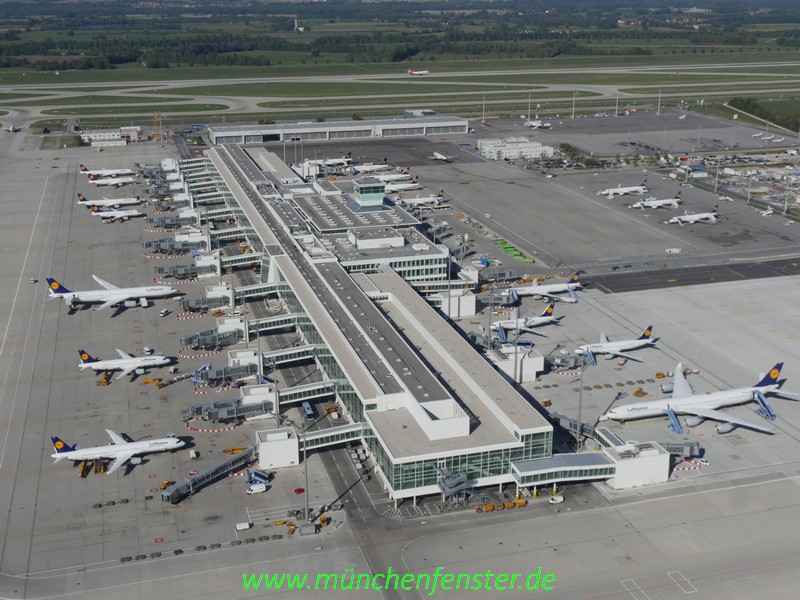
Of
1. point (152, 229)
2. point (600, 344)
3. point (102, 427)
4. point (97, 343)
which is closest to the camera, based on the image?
Result: point (102, 427)

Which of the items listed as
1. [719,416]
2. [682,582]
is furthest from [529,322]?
[682,582]

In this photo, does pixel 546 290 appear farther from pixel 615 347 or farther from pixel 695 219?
pixel 695 219

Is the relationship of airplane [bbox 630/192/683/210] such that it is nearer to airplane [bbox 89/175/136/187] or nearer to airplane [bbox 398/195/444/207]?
airplane [bbox 398/195/444/207]

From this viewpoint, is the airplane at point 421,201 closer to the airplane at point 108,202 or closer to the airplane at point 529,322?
the airplane at point 108,202

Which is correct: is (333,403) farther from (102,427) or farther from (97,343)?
(97,343)

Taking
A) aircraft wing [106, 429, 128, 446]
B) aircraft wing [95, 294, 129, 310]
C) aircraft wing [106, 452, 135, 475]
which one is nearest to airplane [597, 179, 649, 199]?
aircraft wing [95, 294, 129, 310]

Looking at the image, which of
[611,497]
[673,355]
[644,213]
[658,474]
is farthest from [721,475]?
[644,213]
